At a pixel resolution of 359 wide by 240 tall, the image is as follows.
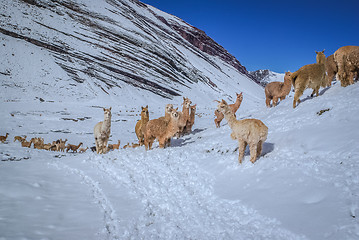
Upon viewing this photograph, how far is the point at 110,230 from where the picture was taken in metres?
3.29

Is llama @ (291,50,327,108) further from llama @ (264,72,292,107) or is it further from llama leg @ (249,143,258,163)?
llama leg @ (249,143,258,163)

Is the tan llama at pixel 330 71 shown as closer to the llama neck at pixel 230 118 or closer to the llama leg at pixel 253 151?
the llama neck at pixel 230 118

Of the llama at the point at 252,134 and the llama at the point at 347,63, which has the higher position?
the llama at the point at 347,63

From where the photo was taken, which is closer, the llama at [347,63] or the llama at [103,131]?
the llama at [347,63]

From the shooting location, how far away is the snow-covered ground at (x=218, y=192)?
301 cm

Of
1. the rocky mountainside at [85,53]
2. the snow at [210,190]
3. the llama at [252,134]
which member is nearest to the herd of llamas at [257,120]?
the llama at [252,134]

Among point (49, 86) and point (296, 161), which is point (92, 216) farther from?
point (49, 86)

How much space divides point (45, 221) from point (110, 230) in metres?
1.01

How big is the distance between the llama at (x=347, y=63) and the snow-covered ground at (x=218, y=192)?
0.41 meters

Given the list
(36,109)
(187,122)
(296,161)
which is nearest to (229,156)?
(296,161)

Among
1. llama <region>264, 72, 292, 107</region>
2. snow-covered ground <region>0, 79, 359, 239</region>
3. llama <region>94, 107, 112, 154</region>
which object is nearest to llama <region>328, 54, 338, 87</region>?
snow-covered ground <region>0, 79, 359, 239</region>

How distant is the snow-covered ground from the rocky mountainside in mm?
31764

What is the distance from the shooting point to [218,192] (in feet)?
15.7

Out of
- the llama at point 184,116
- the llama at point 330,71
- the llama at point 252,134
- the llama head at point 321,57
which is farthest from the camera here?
the llama at point 184,116
